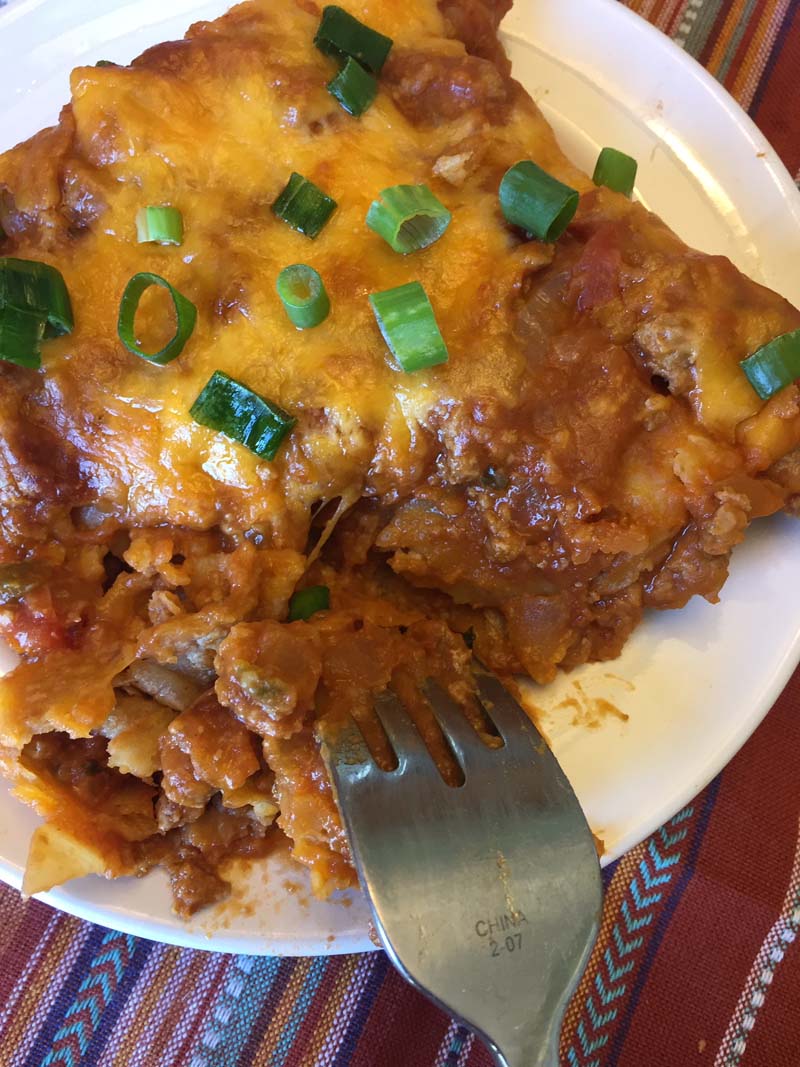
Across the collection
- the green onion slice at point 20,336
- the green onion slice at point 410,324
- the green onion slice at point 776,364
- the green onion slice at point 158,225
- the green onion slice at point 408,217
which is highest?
the green onion slice at point 776,364

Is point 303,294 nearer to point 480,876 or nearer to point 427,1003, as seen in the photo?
point 480,876

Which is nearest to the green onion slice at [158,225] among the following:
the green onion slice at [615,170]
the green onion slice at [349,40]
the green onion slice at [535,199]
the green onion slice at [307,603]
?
the green onion slice at [349,40]

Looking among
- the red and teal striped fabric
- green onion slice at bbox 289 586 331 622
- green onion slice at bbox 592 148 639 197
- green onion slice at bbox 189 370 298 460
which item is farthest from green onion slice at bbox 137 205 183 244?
the red and teal striped fabric

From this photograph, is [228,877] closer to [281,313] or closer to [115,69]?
[281,313]

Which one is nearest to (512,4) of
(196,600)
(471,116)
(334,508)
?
(471,116)

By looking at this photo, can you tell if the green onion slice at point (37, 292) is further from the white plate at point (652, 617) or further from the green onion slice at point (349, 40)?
the white plate at point (652, 617)

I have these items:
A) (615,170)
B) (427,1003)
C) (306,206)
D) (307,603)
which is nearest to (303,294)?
(306,206)

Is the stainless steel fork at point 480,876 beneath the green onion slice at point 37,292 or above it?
beneath
